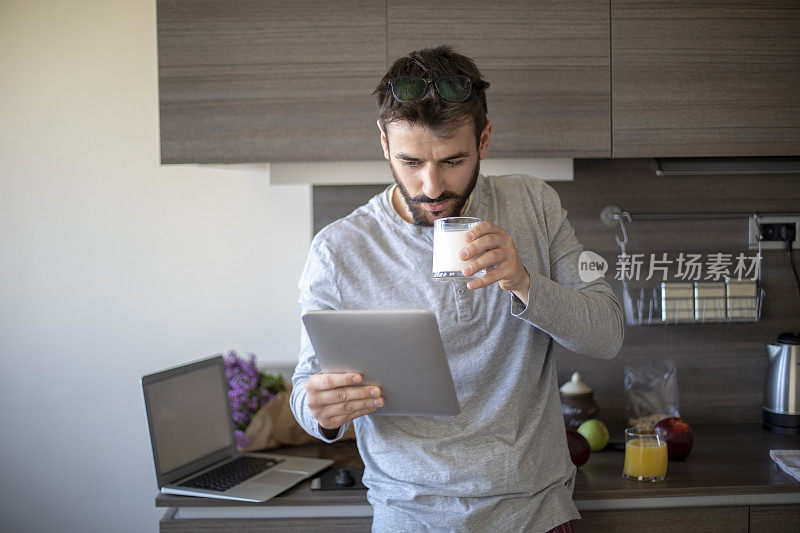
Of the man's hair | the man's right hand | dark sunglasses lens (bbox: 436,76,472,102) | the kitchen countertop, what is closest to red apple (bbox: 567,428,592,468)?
the kitchen countertop

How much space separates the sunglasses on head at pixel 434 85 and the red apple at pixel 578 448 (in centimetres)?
98

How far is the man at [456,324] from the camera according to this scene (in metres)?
1.48

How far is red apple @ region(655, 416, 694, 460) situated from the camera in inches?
81.3

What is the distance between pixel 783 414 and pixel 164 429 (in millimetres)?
1838

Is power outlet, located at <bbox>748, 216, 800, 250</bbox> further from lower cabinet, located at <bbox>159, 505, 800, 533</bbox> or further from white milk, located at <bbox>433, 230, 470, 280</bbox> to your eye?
white milk, located at <bbox>433, 230, 470, 280</bbox>

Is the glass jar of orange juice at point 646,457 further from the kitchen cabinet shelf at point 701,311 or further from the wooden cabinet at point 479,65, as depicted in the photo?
the wooden cabinet at point 479,65

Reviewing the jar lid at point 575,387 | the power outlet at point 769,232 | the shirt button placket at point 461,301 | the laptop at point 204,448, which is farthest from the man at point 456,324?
the power outlet at point 769,232

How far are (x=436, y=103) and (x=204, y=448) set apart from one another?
117 cm

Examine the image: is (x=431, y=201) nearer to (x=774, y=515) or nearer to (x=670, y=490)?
(x=670, y=490)

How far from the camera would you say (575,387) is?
2.31 metres

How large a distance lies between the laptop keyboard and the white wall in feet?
1.88

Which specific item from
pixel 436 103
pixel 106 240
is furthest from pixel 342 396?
pixel 106 240

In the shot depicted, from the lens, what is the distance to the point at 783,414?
7.76 feet

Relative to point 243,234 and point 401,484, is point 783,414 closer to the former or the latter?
point 401,484
